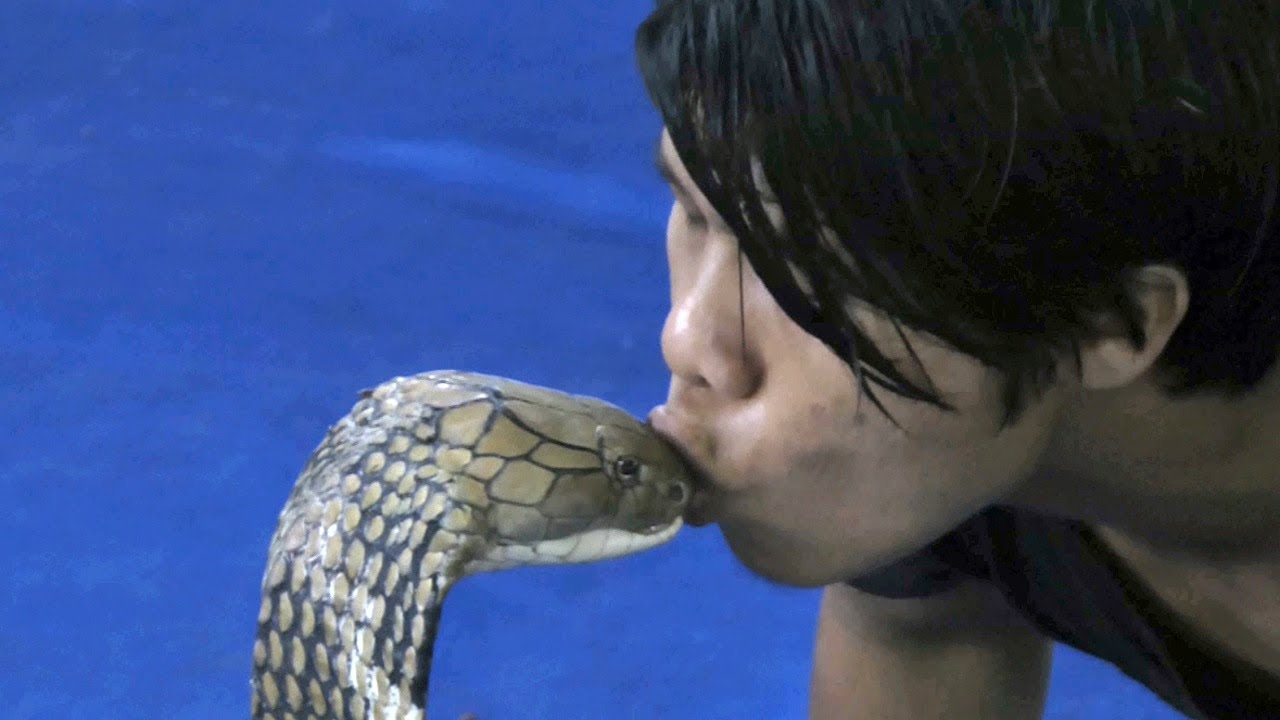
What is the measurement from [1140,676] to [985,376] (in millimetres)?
262

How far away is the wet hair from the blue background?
640 mm

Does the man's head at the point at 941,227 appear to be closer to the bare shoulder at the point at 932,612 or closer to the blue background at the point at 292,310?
the bare shoulder at the point at 932,612

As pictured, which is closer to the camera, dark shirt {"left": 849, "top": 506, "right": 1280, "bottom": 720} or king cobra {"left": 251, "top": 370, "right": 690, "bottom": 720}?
king cobra {"left": 251, "top": 370, "right": 690, "bottom": 720}

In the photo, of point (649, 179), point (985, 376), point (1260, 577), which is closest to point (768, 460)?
point (985, 376)

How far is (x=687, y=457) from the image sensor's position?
474mm

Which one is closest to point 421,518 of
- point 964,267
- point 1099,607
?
point 964,267

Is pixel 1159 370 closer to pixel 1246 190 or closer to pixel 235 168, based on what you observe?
pixel 1246 190

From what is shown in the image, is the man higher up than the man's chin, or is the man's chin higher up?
the man

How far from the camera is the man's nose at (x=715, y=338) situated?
0.44m

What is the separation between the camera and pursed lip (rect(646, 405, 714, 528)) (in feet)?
1.55

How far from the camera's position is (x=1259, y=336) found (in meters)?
0.47

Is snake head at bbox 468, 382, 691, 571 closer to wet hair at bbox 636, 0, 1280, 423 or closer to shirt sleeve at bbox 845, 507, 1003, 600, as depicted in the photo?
wet hair at bbox 636, 0, 1280, 423

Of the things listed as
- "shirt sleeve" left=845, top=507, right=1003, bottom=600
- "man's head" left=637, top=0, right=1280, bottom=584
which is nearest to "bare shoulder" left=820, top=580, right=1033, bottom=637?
"shirt sleeve" left=845, top=507, right=1003, bottom=600

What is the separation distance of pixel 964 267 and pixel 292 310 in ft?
3.07
